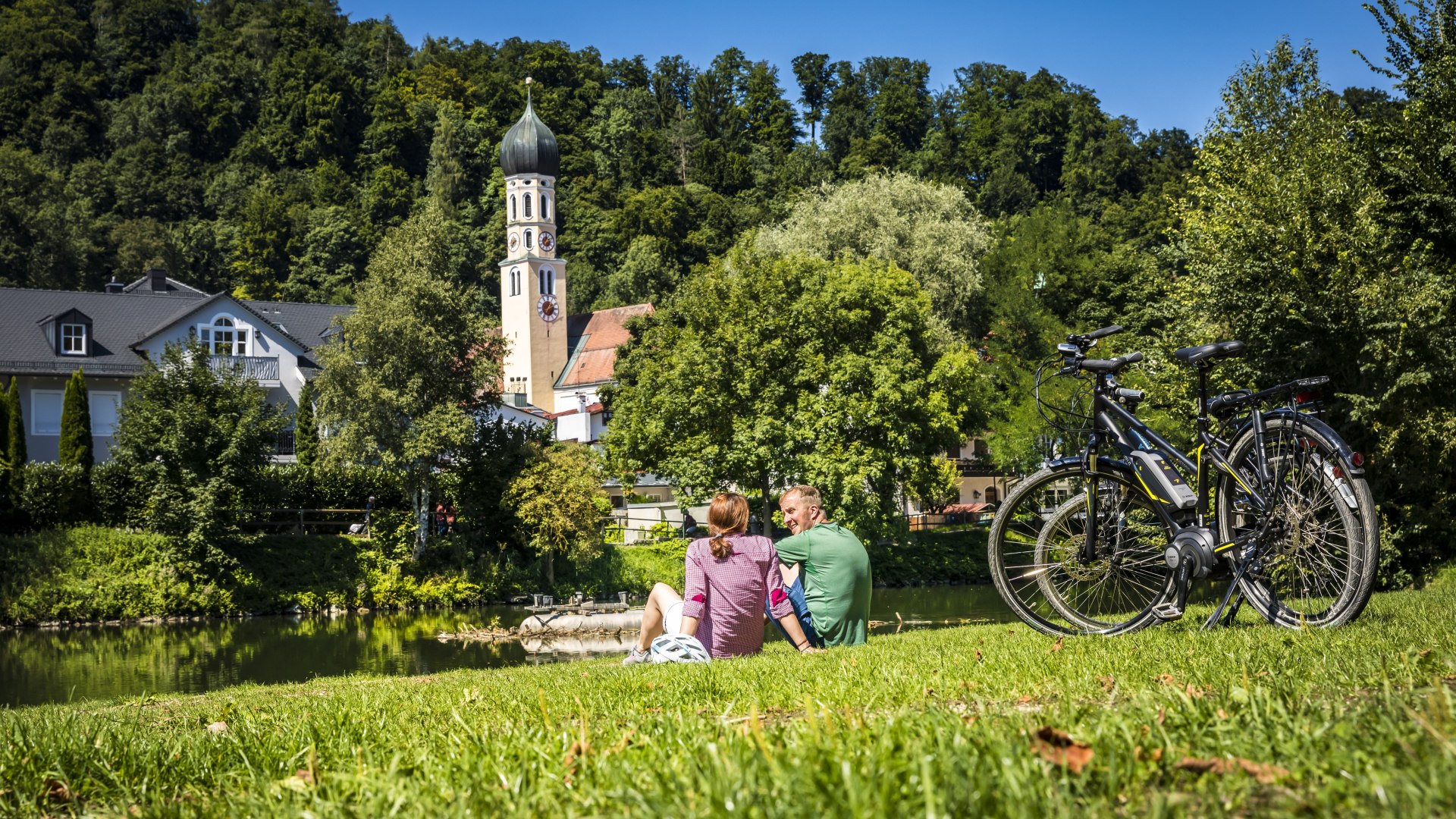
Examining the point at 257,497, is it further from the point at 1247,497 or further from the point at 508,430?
the point at 1247,497

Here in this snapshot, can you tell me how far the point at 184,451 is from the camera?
111ft

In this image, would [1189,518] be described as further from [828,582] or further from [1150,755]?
[1150,755]

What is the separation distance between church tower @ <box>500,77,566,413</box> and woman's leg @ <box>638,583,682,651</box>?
79.7m

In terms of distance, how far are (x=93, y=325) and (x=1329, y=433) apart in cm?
5151

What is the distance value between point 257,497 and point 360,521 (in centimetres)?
633

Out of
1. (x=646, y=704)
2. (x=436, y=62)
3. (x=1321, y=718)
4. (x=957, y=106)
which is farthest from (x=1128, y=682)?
(x=436, y=62)

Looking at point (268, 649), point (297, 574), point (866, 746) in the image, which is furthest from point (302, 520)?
point (866, 746)

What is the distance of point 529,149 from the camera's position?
87.3 meters

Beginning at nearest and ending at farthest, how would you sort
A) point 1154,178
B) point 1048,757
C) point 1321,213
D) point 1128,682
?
point 1048,757
point 1128,682
point 1321,213
point 1154,178

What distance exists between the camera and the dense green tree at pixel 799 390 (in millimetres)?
36938

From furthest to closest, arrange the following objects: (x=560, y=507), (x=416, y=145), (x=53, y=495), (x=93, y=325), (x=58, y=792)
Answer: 1. (x=416, y=145)
2. (x=93, y=325)
3. (x=560, y=507)
4. (x=53, y=495)
5. (x=58, y=792)

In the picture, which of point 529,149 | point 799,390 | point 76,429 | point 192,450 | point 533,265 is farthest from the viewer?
point 533,265

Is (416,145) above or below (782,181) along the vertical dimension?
above

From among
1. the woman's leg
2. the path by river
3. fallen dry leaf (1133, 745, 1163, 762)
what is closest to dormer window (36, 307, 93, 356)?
the path by river
